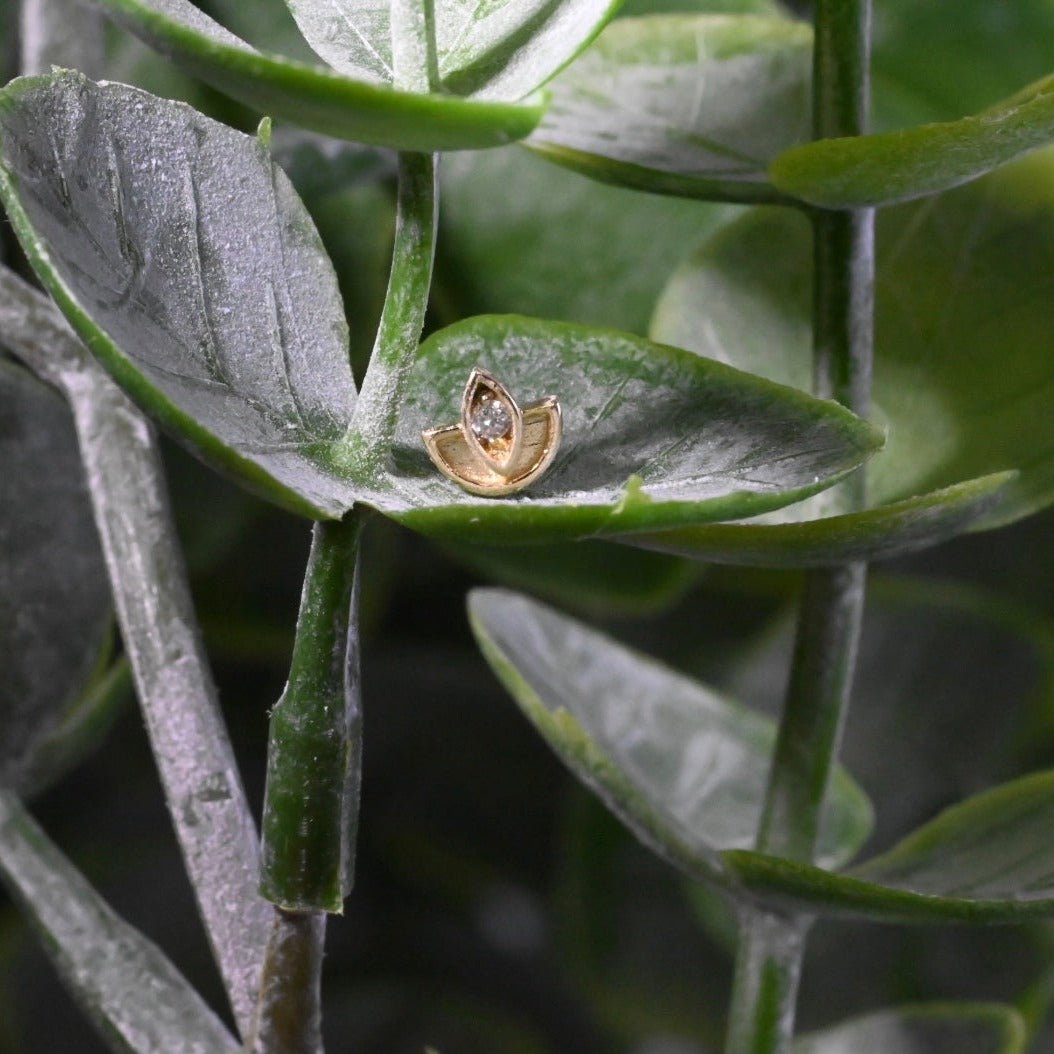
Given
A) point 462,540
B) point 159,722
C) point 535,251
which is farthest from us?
point 535,251

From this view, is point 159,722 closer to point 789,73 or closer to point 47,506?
point 47,506

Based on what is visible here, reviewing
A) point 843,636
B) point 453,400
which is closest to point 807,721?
point 843,636

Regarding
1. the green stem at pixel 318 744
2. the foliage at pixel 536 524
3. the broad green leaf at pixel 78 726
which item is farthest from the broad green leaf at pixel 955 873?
the broad green leaf at pixel 78 726

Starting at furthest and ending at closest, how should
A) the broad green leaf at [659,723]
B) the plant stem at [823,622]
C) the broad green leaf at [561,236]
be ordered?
the broad green leaf at [561,236] < the broad green leaf at [659,723] < the plant stem at [823,622]

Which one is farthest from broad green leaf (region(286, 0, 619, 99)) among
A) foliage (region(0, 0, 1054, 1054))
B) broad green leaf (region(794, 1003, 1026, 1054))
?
broad green leaf (region(794, 1003, 1026, 1054))

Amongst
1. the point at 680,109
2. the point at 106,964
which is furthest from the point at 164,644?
the point at 680,109

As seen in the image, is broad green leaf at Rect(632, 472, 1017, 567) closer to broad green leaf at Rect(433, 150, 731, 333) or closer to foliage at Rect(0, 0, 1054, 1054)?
foliage at Rect(0, 0, 1054, 1054)

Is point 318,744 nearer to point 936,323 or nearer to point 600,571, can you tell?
point 936,323

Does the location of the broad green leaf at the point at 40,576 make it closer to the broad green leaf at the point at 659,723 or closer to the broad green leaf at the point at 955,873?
the broad green leaf at the point at 659,723
